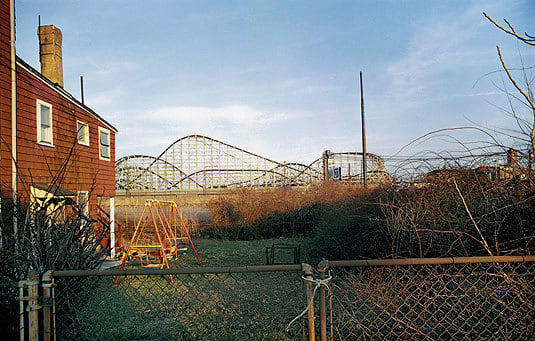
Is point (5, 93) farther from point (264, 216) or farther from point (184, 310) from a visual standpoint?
point (264, 216)

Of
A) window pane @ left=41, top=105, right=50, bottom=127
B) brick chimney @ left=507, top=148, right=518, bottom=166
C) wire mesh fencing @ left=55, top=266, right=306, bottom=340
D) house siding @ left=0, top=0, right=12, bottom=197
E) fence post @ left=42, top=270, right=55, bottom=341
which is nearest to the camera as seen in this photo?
fence post @ left=42, top=270, right=55, bottom=341

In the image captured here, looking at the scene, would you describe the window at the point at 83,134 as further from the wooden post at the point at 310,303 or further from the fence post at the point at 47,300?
the wooden post at the point at 310,303

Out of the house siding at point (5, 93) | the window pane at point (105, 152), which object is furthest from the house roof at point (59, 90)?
the window pane at point (105, 152)

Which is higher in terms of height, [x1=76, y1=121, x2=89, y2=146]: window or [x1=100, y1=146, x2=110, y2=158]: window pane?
[x1=76, y1=121, x2=89, y2=146]: window

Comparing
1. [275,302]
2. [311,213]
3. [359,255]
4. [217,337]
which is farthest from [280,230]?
[217,337]

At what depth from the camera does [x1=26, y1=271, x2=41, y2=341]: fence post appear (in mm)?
2145

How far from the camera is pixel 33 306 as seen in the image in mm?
2148

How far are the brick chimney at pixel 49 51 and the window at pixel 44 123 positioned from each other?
2.93 m

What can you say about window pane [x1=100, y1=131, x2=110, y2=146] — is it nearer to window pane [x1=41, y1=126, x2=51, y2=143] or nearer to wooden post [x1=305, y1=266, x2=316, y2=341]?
window pane [x1=41, y1=126, x2=51, y2=143]

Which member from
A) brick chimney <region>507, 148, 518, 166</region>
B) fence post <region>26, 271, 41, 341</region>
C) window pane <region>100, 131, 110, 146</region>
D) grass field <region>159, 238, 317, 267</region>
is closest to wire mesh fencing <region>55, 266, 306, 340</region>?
fence post <region>26, 271, 41, 341</region>

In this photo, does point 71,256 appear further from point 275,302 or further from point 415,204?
point 415,204

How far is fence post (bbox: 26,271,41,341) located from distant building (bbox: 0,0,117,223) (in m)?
3.52

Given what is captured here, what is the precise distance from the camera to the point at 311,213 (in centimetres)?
1731

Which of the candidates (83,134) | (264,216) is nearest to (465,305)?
(83,134)
